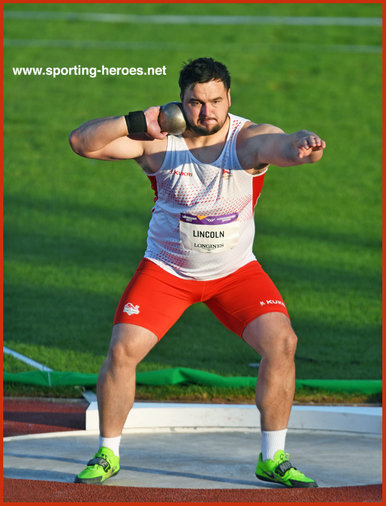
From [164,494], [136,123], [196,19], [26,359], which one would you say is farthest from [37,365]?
[196,19]

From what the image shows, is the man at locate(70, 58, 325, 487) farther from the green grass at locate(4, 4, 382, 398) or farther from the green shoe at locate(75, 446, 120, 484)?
Result: the green grass at locate(4, 4, 382, 398)

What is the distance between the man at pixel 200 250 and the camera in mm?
5559

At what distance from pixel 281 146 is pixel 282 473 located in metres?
1.79

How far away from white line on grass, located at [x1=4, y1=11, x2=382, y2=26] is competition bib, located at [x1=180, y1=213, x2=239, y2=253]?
16.6 metres

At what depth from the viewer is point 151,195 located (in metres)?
14.4

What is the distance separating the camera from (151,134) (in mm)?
5527

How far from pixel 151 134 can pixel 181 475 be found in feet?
6.55

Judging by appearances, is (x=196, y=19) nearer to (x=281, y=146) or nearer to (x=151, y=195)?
(x=151, y=195)

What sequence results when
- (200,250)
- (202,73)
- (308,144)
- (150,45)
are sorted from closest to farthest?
(308,144), (202,73), (200,250), (150,45)

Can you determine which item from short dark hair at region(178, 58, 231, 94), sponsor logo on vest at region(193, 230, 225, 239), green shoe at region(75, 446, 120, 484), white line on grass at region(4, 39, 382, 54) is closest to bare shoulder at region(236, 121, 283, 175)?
short dark hair at region(178, 58, 231, 94)

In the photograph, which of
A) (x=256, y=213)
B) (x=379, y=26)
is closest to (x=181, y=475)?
(x=256, y=213)

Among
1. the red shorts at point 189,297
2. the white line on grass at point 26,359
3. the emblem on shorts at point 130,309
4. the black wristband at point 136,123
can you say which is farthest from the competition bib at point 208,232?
the white line on grass at point 26,359

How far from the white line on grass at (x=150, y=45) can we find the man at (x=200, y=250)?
14749mm

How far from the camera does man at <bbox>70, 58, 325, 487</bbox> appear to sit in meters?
5.56
